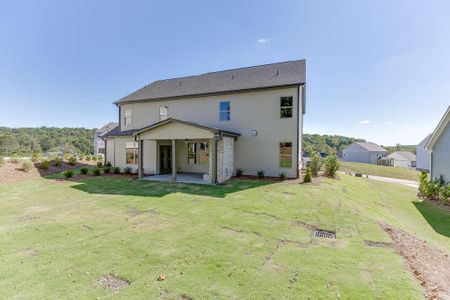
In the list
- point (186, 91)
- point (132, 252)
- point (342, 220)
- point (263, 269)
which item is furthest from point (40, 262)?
point (186, 91)

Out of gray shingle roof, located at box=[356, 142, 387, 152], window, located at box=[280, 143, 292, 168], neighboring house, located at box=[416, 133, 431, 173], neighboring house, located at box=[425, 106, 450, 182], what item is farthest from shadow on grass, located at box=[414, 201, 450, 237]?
gray shingle roof, located at box=[356, 142, 387, 152]

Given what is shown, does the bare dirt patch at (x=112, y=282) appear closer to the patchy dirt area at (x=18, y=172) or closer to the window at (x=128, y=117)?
the patchy dirt area at (x=18, y=172)

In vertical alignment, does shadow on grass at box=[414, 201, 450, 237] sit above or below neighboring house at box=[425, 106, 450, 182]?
below

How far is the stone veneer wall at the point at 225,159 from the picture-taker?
1375 cm

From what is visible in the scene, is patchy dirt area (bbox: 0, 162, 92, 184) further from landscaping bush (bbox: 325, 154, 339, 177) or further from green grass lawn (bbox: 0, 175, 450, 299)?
landscaping bush (bbox: 325, 154, 339, 177)

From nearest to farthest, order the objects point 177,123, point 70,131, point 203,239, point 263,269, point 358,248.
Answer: point 263,269 < point 358,248 < point 203,239 < point 177,123 < point 70,131

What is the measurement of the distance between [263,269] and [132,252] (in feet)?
9.66

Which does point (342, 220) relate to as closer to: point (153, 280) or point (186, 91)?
point (153, 280)

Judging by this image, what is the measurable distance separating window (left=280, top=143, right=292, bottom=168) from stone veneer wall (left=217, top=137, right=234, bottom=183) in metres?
3.53

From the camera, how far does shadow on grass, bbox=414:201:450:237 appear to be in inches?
323

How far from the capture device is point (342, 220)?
7426mm

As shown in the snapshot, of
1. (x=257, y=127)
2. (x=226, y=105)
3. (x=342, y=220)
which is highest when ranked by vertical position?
(x=226, y=105)

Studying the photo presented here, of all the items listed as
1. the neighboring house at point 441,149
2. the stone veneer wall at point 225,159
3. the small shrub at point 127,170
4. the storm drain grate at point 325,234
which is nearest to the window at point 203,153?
the stone veneer wall at point 225,159

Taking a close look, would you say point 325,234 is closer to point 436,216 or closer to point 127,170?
point 436,216
